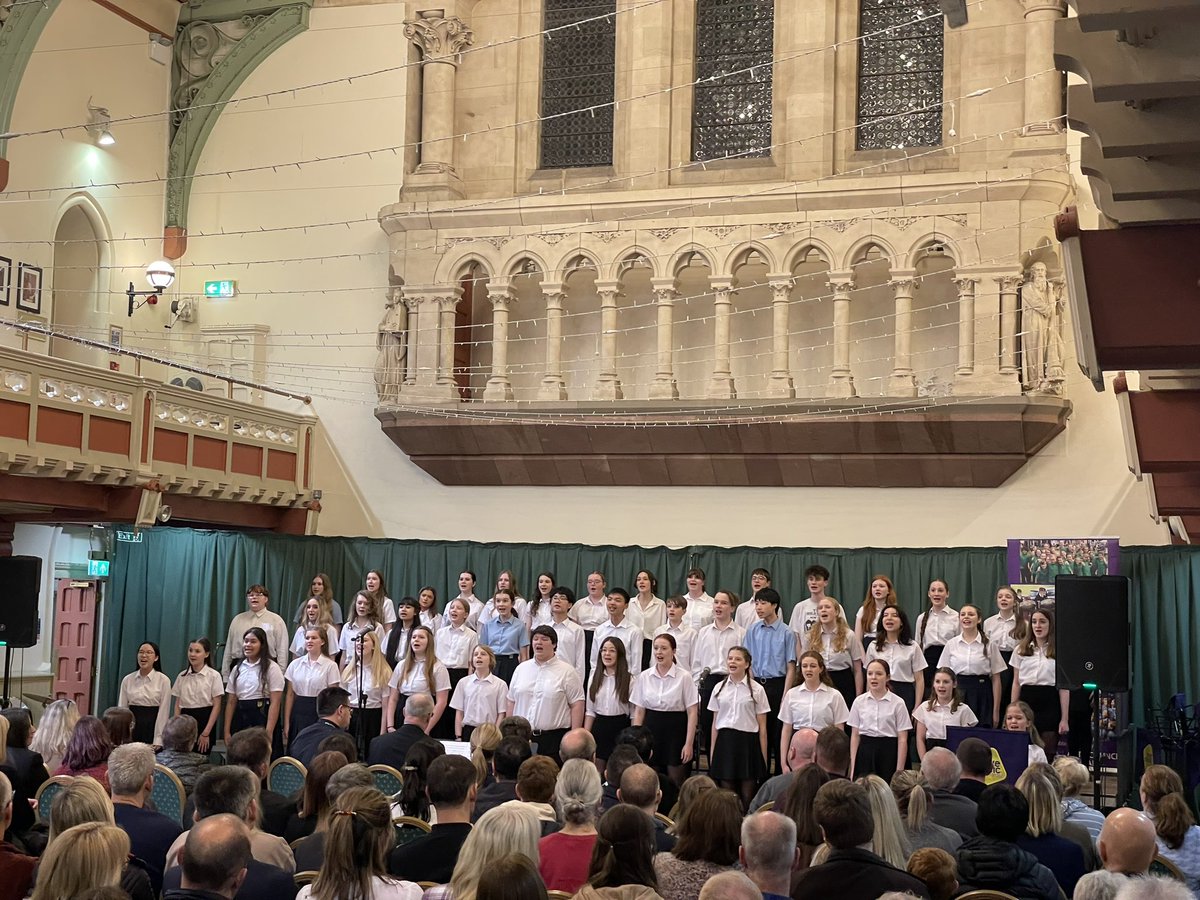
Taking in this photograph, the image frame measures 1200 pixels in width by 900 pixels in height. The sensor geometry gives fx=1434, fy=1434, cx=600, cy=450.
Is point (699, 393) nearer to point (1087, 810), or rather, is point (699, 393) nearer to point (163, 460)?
point (163, 460)

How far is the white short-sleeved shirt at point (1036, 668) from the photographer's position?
11391 mm

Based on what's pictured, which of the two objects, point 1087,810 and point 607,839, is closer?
point 607,839

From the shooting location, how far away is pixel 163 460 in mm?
13906

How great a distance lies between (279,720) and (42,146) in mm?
6700

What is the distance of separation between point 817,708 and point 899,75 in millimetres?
7861

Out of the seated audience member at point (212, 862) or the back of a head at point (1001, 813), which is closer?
the seated audience member at point (212, 862)

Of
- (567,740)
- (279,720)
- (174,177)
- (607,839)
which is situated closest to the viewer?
(607,839)

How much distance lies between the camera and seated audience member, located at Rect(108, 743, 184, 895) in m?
5.56

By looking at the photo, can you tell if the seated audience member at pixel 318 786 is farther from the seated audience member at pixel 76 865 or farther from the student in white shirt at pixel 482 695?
the student in white shirt at pixel 482 695

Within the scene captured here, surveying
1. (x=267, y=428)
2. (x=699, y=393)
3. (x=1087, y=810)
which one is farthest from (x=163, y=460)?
(x=1087, y=810)

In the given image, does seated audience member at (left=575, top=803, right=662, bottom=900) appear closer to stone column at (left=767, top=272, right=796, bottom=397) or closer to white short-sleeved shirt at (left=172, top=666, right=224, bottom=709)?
white short-sleeved shirt at (left=172, top=666, right=224, bottom=709)

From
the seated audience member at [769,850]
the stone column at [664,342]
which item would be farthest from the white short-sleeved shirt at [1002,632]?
the seated audience member at [769,850]

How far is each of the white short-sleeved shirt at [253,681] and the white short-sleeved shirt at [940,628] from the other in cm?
542

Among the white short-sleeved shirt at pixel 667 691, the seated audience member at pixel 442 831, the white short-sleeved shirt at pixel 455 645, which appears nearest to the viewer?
the seated audience member at pixel 442 831
